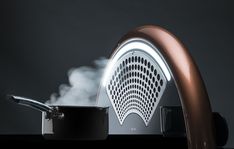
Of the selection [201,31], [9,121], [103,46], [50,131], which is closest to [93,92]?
A: [103,46]

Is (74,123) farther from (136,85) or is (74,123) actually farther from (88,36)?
(88,36)

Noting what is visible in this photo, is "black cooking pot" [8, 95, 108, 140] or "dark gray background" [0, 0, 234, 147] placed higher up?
"dark gray background" [0, 0, 234, 147]

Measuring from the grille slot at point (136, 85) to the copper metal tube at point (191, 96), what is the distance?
0.06m

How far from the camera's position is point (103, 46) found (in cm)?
149

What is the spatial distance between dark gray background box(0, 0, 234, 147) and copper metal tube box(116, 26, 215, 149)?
0.96 meters

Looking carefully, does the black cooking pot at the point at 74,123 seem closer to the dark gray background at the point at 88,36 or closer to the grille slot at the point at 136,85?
the grille slot at the point at 136,85

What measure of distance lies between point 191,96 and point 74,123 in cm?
15

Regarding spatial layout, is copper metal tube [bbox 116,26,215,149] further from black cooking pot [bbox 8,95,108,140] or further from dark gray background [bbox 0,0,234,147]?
dark gray background [bbox 0,0,234,147]

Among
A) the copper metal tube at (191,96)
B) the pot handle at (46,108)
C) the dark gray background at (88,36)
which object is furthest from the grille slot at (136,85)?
the dark gray background at (88,36)

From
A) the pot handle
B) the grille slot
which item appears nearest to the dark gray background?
the grille slot

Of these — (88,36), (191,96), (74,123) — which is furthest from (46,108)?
(88,36)

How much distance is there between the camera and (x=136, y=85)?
69cm

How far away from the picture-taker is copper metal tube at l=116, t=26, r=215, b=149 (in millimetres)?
482

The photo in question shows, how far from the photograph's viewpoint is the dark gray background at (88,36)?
4.76 ft
